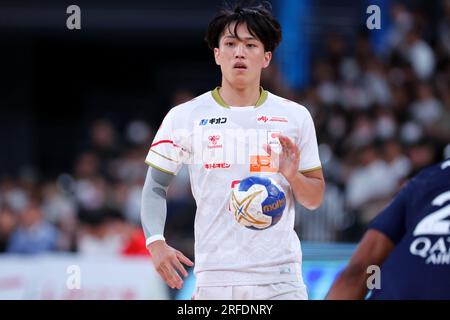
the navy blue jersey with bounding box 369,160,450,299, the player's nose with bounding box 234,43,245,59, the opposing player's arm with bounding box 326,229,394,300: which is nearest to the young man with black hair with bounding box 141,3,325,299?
the player's nose with bounding box 234,43,245,59

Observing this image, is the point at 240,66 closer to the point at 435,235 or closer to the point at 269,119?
the point at 269,119

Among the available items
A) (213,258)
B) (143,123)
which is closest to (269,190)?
(213,258)

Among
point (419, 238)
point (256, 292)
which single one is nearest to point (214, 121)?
point (256, 292)

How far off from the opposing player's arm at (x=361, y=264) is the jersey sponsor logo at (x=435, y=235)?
0.21m

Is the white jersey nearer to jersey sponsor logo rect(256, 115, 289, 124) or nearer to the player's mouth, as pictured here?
jersey sponsor logo rect(256, 115, 289, 124)

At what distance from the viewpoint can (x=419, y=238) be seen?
4.48 metres

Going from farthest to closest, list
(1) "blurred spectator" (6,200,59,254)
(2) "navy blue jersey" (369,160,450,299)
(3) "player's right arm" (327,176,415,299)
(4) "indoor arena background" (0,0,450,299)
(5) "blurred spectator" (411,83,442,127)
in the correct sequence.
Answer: (1) "blurred spectator" (6,200,59,254) < (5) "blurred spectator" (411,83,442,127) < (4) "indoor arena background" (0,0,450,299) < (3) "player's right arm" (327,176,415,299) < (2) "navy blue jersey" (369,160,450,299)

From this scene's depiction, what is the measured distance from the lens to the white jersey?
4.89m

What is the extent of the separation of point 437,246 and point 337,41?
41.3ft

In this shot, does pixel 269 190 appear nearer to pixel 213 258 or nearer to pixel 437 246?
pixel 213 258

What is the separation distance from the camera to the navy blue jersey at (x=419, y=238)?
4.39 metres

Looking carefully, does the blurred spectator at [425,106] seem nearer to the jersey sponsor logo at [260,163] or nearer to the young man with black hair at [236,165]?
the young man with black hair at [236,165]

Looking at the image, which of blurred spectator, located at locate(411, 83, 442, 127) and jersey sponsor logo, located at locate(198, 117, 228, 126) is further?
blurred spectator, located at locate(411, 83, 442, 127)

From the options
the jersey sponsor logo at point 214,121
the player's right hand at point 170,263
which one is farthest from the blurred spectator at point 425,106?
the player's right hand at point 170,263
